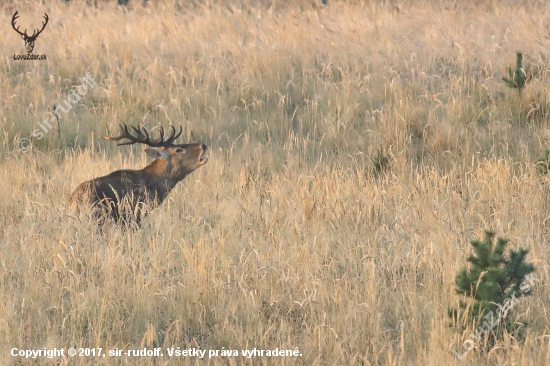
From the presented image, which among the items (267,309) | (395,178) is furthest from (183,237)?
(395,178)

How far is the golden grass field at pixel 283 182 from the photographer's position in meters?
4.95

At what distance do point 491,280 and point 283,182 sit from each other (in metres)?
3.72

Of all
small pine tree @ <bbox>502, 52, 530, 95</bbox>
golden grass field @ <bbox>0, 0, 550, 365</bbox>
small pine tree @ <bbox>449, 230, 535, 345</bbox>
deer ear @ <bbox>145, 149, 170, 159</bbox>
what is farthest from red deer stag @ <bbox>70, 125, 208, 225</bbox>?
small pine tree @ <bbox>502, 52, 530, 95</bbox>

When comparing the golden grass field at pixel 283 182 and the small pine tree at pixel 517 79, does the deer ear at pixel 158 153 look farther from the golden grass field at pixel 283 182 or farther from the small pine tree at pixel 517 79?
the small pine tree at pixel 517 79

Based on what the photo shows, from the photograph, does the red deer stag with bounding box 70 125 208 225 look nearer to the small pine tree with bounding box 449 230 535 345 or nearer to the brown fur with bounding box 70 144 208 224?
the brown fur with bounding box 70 144 208 224

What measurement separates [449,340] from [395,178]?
371 centimetres

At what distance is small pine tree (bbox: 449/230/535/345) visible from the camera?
4762 millimetres

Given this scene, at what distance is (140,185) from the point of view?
735cm

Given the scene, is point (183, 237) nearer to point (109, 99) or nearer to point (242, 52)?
point (109, 99)

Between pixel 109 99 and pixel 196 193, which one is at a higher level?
pixel 109 99

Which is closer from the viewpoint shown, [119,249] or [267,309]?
[267,309]

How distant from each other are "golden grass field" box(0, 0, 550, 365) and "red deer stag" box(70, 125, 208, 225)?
20 centimetres

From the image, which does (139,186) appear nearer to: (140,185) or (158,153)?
(140,185)

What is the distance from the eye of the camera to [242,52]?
12586 mm
